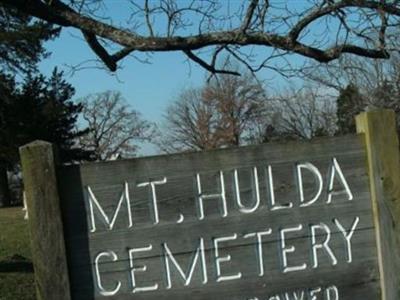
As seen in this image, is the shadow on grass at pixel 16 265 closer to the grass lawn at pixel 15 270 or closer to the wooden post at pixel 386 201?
the grass lawn at pixel 15 270

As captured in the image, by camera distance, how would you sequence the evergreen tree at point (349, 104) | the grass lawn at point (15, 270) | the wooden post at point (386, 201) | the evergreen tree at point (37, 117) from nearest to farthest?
1. the wooden post at point (386, 201)
2. the grass lawn at point (15, 270)
3. the evergreen tree at point (349, 104)
4. the evergreen tree at point (37, 117)

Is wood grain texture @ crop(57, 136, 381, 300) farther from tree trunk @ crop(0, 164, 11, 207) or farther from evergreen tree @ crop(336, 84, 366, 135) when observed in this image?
tree trunk @ crop(0, 164, 11, 207)

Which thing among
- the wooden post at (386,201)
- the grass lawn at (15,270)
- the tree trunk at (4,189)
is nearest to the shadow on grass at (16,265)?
the grass lawn at (15,270)

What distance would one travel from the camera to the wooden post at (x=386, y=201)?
3.52 m

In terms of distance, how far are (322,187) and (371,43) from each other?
4681 millimetres

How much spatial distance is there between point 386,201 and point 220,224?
31.1 inches

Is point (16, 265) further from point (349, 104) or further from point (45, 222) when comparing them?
point (349, 104)

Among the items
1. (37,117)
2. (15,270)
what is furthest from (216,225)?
(37,117)

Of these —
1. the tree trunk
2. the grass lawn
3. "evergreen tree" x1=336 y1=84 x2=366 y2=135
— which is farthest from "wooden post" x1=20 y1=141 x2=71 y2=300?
the tree trunk

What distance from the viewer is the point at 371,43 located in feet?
25.7

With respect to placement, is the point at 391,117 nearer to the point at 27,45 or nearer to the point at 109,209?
the point at 109,209

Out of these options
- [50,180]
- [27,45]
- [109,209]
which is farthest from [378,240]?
[27,45]

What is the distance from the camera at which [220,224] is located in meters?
3.42

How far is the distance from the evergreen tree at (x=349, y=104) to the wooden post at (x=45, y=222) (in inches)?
988
